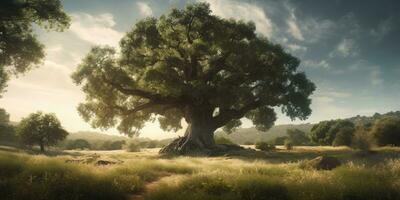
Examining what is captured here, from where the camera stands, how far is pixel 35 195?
28.9ft

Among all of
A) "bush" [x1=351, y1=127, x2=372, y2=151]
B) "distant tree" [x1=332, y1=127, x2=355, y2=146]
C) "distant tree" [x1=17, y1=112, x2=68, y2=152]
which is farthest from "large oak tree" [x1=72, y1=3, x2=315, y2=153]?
"distant tree" [x1=332, y1=127, x2=355, y2=146]

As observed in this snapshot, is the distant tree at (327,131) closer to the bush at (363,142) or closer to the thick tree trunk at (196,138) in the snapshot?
the bush at (363,142)

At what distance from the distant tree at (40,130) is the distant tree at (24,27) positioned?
70.2ft

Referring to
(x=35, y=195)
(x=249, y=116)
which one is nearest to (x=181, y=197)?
(x=35, y=195)

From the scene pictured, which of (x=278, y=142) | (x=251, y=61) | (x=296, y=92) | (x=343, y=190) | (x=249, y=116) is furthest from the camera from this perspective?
(x=278, y=142)

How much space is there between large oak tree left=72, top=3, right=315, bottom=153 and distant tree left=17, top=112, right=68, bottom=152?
1056 centimetres

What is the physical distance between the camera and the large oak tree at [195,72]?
33375mm

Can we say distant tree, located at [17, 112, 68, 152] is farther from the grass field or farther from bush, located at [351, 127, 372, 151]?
bush, located at [351, 127, 372, 151]

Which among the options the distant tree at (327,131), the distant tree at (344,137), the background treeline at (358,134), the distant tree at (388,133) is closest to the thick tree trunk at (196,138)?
the background treeline at (358,134)

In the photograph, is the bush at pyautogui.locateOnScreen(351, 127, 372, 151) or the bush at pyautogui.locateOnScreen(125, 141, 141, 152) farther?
the bush at pyautogui.locateOnScreen(125, 141, 141, 152)

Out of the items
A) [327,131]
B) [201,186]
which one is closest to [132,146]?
[201,186]

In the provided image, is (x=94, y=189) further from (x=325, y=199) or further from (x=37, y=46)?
(x=37, y=46)

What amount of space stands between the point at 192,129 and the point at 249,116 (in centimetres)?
1095

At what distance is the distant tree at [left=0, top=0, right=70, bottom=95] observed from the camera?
22.2 m
